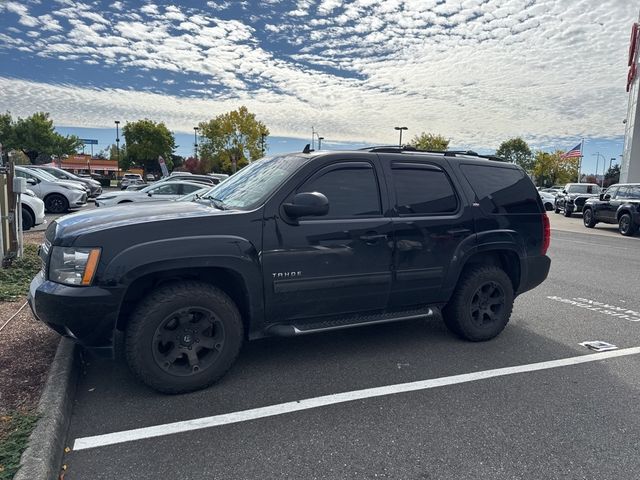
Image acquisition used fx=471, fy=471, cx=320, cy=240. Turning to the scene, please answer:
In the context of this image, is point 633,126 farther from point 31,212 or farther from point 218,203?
point 218,203

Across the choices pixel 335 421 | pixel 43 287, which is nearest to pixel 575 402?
pixel 335 421

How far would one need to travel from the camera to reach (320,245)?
3.71 metres

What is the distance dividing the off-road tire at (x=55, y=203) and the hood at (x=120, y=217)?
47.2ft

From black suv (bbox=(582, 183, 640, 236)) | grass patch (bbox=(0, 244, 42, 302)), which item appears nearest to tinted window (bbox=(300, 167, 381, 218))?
grass patch (bbox=(0, 244, 42, 302))

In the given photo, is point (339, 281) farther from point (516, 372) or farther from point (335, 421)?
point (516, 372)

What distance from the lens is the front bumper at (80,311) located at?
311 cm

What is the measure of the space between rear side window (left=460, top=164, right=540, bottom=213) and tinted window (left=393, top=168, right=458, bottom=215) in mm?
335

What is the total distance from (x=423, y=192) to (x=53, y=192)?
15675 mm

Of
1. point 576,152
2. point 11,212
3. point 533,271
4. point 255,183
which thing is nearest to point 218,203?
point 255,183

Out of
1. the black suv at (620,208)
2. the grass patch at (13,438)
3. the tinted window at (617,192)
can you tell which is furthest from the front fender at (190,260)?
the tinted window at (617,192)

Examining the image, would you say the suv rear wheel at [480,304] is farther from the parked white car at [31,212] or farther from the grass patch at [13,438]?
the parked white car at [31,212]

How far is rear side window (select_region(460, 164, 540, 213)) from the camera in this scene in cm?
465

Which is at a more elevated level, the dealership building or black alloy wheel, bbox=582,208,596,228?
the dealership building

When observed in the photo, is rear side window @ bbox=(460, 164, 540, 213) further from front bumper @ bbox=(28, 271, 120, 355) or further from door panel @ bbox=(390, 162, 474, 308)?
front bumper @ bbox=(28, 271, 120, 355)
